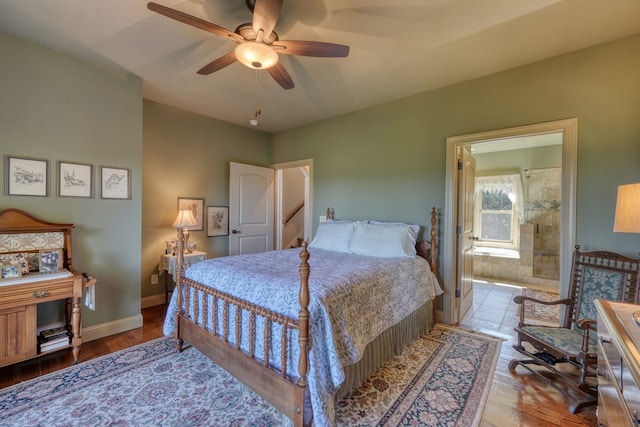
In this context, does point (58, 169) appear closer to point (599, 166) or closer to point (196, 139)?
point (196, 139)

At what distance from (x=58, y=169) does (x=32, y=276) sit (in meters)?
0.94

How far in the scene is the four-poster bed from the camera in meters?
1.49

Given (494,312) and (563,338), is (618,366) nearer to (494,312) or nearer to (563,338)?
(563,338)

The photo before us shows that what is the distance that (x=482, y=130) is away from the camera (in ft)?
9.29

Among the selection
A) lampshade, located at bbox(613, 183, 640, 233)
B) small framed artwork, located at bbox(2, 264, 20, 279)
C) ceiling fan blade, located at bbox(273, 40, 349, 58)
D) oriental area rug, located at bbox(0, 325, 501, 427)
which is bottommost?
oriental area rug, located at bbox(0, 325, 501, 427)

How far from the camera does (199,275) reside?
2.24 metres

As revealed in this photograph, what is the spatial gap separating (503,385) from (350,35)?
9.46ft

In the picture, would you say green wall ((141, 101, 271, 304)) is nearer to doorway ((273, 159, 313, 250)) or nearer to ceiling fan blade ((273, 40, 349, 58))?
doorway ((273, 159, 313, 250))

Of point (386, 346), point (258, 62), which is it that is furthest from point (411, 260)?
point (258, 62)

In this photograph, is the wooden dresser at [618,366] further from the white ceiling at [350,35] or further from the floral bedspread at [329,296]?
the white ceiling at [350,35]

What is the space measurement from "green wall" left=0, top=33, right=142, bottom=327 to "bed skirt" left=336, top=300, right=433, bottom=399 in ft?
8.11

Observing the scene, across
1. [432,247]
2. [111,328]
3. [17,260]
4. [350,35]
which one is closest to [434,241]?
[432,247]

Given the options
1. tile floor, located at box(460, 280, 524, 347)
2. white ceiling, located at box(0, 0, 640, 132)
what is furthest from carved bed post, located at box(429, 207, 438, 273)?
white ceiling, located at box(0, 0, 640, 132)

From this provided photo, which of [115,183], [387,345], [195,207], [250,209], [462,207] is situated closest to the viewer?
[387,345]
